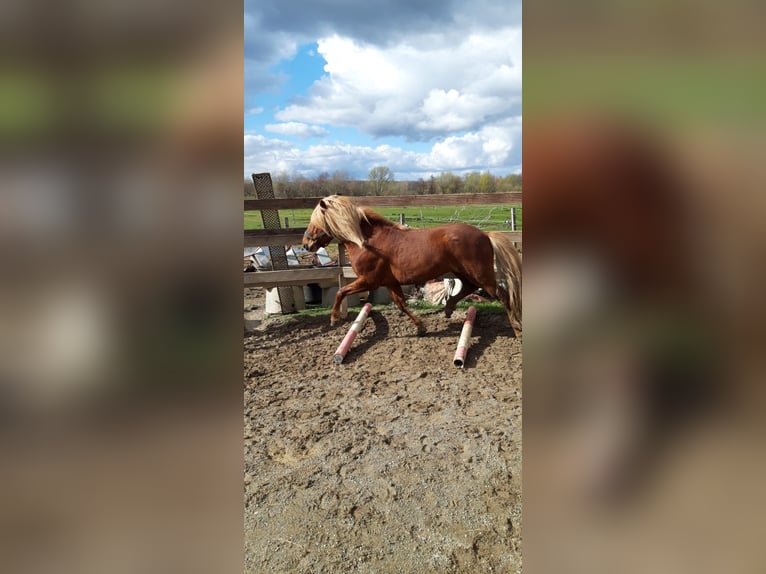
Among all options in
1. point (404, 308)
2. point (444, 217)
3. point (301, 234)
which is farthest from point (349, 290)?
point (444, 217)

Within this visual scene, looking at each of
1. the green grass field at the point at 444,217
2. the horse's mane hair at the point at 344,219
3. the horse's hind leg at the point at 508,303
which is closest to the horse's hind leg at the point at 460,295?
the horse's hind leg at the point at 508,303

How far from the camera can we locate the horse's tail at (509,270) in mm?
4406

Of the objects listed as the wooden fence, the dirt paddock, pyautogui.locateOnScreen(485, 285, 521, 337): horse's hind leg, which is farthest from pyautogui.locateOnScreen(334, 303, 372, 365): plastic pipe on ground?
pyautogui.locateOnScreen(485, 285, 521, 337): horse's hind leg

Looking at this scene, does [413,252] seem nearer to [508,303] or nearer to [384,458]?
[508,303]

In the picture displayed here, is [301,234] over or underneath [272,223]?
underneath

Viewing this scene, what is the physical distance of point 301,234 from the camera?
551 centimetres

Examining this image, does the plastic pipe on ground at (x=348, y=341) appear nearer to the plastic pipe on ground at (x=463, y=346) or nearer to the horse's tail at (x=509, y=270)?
the plastic pipe on ground at (x=463, y=346)

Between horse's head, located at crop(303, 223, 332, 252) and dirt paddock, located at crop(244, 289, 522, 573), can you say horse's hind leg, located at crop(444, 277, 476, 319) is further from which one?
horse's head, located at crop(303, 223, 332, 252)

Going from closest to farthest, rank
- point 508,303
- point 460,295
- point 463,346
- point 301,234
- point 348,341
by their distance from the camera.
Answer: point 463,346
point 348,341
point 508,303
point 460,295
point 301,234

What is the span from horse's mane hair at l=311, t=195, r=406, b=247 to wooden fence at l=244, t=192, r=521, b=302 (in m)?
0.68

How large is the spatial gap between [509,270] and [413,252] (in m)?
0.97

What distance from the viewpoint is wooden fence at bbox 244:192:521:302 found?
534 centimetres
